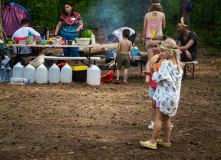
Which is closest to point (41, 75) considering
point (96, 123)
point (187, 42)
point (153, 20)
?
point (153, 20)

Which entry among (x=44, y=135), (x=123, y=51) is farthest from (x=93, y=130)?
(x=123, y=51)

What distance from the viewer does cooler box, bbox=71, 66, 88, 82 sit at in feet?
31.0

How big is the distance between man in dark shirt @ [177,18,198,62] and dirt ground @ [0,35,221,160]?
120cm

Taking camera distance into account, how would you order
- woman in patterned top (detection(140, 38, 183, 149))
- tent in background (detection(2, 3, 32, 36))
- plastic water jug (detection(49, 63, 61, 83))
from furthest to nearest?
tent in background (detection(2, 3, 32, 36))
plastic water jug (detection(49, 63, 61, 83))
woman in patterned top (detection(140, 38, 183, 149))

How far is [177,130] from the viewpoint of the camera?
16.8 ft

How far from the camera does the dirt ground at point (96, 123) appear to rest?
4.09 meters

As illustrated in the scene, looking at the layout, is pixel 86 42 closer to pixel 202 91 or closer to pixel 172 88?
pixel 202 91

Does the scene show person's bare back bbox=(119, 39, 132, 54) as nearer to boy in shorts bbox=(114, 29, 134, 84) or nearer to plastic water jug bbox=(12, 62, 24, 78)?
boy in shorts bbox=(114, 29, 134, 84)

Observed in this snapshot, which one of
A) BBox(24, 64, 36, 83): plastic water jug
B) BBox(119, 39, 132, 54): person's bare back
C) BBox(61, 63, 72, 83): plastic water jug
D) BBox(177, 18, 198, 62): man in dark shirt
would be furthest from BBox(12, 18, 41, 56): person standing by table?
BBox(177, 18, 198, 62): man in dark shirt

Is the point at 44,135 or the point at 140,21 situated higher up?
the point at 140,21

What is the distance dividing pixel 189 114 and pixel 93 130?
2007 millimetres

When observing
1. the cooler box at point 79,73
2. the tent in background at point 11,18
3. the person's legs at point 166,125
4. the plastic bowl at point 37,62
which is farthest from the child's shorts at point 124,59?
the tent in background at point 11,18

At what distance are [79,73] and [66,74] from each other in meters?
0.44

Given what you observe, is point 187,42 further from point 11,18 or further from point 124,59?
point 11,18
